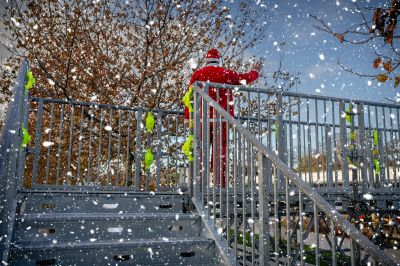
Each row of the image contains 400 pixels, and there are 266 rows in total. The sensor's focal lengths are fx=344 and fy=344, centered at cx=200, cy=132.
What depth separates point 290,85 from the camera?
14.7m

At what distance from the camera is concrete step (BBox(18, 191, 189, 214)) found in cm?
368

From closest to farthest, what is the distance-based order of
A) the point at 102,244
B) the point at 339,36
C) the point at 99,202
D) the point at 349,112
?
the point at 102,244, the point at 339,36, the point at 99,202, the point at 349,112

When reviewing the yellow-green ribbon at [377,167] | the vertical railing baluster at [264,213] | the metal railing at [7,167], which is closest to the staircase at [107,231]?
the metal railing at [7,167]

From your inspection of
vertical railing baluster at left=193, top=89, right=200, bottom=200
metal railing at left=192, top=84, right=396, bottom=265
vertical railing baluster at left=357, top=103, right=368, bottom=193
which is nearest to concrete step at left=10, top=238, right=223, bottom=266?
metal railing at left=192, top=84, right=396, bottom=265

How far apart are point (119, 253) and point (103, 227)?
1.63ft

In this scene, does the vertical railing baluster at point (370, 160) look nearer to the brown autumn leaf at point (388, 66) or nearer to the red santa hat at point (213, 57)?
the brown autumn leaf at point (388, 66)

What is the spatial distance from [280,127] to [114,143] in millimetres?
7503

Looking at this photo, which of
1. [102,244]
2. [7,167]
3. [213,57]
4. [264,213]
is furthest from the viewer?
[213,57]

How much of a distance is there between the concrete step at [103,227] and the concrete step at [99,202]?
1.10 feet

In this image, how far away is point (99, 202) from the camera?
393cm

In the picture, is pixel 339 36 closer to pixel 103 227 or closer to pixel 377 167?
pixel 377 167

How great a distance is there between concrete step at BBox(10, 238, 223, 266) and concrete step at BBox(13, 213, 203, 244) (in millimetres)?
237

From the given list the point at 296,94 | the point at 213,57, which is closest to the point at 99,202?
the point at 296,94

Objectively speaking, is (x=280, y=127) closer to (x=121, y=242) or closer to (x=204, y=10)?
(x=121, y=242)
